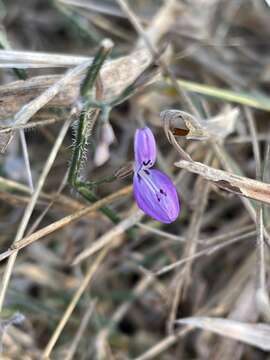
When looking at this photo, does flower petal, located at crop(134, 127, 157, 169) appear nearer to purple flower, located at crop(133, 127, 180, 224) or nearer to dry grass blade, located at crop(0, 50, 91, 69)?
purple flower, located at crop(133, 127, 180, 224)

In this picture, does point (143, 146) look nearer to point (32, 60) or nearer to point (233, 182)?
point (233, 182)

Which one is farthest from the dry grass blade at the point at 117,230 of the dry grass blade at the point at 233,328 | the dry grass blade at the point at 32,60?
the dry grass blade at the point at 32,60

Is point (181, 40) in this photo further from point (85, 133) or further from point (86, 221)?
point (85, 133)

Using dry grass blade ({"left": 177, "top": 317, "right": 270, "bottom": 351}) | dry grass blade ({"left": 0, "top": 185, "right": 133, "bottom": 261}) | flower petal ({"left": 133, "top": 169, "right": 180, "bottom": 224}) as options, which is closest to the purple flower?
flower petal ({"left": 133, "top": 169, "right": 180, "bottom": 224})

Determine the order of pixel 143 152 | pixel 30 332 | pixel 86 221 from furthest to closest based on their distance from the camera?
pixel 86 221 < pixel 30 332 < pixel 143 152

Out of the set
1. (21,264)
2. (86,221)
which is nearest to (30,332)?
(21,264)

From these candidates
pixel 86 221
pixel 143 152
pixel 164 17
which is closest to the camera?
pixel 143 152
